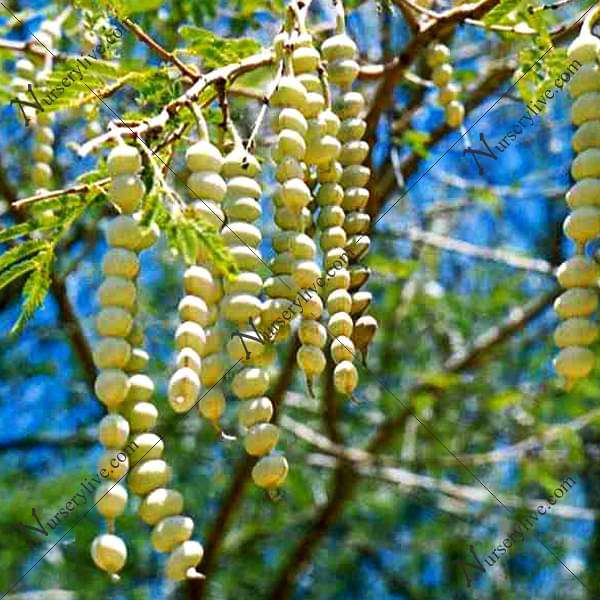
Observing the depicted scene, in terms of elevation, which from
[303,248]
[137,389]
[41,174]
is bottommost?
[41,174]

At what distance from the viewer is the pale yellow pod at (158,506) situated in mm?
1505

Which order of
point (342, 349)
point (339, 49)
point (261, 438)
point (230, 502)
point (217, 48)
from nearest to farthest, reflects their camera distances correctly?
point (261, 438) < point (342, 349) < point (339, 49) < point (217, 48) < point (230, 502)

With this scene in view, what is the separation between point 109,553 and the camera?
150cm

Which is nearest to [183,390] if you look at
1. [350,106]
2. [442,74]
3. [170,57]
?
[350,106]

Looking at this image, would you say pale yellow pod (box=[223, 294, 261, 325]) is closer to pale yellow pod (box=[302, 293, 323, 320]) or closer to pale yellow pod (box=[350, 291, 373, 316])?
pale yellow pod (box=[302, 293, 323, 320])

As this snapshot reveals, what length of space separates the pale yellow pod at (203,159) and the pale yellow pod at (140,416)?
0.30 metres

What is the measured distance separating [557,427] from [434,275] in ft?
3.18

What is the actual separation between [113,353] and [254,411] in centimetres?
18

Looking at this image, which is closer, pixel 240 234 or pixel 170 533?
pixel 170 533

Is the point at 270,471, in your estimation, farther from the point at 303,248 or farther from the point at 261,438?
the point at 303,248

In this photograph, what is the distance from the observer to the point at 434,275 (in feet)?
17.9

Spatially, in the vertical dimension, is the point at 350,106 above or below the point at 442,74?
above

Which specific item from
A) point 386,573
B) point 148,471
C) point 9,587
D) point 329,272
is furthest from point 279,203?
point 386,573

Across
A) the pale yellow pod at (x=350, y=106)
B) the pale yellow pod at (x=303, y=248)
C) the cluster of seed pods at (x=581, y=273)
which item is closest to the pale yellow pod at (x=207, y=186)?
the pale yellow pod at (x=303, y=248)
